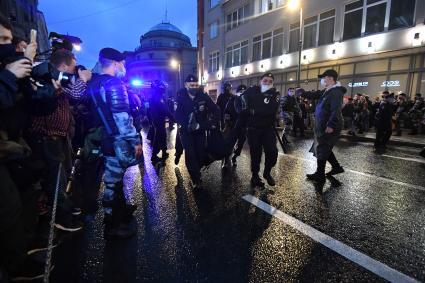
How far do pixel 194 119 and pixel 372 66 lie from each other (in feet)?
49.3

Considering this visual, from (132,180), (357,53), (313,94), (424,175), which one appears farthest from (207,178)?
(357,53)

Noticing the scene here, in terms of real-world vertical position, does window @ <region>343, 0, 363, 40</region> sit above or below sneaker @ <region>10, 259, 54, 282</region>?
above

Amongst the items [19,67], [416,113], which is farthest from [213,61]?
[19,67]

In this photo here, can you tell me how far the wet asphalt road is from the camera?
7.98ft

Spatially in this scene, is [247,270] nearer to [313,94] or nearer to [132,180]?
[132,180]

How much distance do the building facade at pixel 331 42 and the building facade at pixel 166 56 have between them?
3150 cm

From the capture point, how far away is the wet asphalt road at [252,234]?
2434 mm

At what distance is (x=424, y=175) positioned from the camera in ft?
18.2

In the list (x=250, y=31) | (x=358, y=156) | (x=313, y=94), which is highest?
(x=250, y=31)

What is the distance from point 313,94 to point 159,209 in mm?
5412

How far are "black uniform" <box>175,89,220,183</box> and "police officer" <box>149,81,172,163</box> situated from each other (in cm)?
199

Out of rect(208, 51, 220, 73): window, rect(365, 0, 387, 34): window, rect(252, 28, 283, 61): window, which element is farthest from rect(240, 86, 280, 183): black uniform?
rect(208, 51, 220, 73): window

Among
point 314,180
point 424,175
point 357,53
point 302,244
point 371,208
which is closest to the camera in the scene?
point 302,244

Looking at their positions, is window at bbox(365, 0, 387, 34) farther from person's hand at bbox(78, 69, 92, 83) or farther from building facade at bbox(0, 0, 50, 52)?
building facade at bbox(0, 0, 50, 52)
